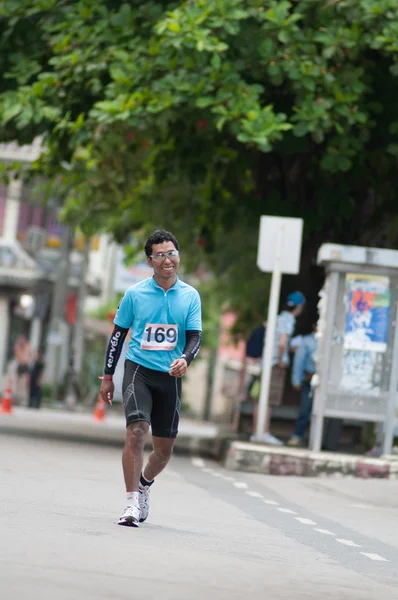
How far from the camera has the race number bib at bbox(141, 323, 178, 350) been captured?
1097 cm

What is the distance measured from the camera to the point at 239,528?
1163cm

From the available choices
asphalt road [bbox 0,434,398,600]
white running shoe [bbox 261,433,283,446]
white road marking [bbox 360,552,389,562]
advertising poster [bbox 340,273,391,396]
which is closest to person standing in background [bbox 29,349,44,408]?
white running shoe [bbox 261,433,283,446]

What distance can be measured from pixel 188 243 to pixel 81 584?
2301 cm

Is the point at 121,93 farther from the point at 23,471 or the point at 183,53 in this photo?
the point at 23,471

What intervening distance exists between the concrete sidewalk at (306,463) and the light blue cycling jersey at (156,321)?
7.81 meters

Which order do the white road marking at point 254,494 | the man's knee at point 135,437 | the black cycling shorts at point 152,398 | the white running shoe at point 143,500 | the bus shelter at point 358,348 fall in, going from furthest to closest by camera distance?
the bus shelter at point 358,348 → the white road marking at point 254,494 → the white running shoe at point 143,500 → the black cycling shorts at point 152,398 → the man's knee at point 135,437

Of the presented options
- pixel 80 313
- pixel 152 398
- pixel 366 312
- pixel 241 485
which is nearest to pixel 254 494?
pixel 241 485

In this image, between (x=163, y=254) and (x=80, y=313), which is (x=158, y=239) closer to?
(x=163, y=254)

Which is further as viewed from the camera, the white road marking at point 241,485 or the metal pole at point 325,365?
the metal pole at point 325,365

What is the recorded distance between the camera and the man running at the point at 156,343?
10953 mm

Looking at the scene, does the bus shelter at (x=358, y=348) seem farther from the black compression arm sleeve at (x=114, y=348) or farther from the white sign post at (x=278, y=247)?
the black compression arm sleeve at (x=114, y=348)

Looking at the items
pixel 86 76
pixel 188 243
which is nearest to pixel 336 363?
pixel 86 76

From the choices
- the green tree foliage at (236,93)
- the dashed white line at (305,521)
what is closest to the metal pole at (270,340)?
the green tree foliage at (236,93)

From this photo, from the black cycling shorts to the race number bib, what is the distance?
156mm
